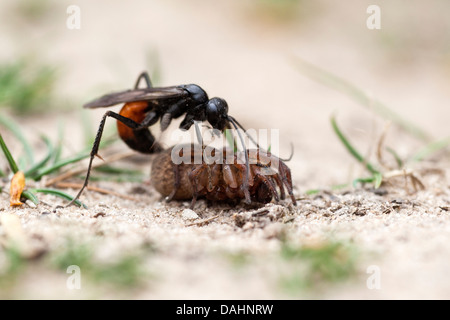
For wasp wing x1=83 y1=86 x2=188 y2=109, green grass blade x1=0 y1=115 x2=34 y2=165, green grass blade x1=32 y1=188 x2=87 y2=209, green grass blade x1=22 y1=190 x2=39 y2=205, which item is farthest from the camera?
green grass blade x1=0 y1=115 x2=34 y2=165

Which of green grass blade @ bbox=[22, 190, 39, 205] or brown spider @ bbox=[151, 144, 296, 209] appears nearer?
green grass blade @ bbox=[22, 190, 39, 205]

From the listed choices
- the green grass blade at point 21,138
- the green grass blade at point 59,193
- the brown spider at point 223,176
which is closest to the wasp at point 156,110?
the green grass blade at point 59,193

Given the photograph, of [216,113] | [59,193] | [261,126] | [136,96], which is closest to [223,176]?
[216,113]

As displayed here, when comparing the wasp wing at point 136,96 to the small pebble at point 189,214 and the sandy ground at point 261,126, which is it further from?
the small pebble at point 189,214

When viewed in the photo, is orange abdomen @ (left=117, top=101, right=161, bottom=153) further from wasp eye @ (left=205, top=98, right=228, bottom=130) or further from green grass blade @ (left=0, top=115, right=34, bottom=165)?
green grass blade @ (left=0, top=115, right=34, bottom=165)

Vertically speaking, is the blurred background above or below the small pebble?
above

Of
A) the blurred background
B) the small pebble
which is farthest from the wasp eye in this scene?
the blurred background

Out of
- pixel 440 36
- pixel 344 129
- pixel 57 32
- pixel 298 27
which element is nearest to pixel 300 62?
pixel 298 27
